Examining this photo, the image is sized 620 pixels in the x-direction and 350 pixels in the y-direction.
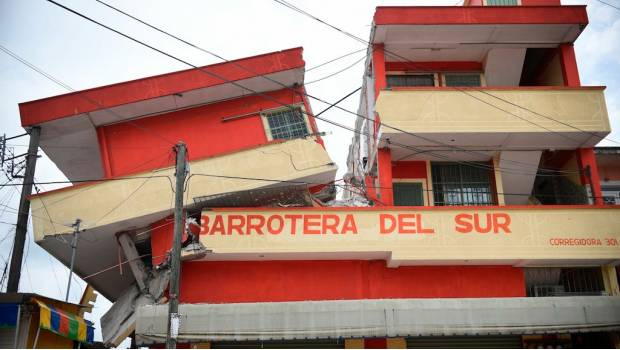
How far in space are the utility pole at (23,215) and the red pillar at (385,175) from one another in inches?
389

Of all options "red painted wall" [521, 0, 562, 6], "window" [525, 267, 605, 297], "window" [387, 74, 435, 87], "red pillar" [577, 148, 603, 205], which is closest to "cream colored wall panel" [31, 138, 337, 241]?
"window" [387, 74, 435, 87]

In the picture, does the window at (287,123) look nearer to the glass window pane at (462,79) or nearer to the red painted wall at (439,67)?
the red painted wall at (439,67)

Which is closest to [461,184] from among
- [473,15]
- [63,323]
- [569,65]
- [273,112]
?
[569,65]

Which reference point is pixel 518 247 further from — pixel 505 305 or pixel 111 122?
pixel 111 122

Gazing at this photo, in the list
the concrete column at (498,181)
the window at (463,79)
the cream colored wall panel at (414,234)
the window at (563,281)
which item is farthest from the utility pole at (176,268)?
the window at (463,79)

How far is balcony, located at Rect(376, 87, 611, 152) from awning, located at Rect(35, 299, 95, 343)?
997cm

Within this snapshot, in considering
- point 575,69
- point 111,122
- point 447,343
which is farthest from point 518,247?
point 111,122

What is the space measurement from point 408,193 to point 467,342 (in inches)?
202

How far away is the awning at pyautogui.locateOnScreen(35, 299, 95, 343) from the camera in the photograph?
14.9m

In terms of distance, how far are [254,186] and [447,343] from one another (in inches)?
262

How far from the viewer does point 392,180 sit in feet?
64.6

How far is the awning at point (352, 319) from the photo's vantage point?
15.1 m

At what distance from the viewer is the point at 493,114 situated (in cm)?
1839

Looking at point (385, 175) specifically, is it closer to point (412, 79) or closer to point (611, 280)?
point (412, 79)
